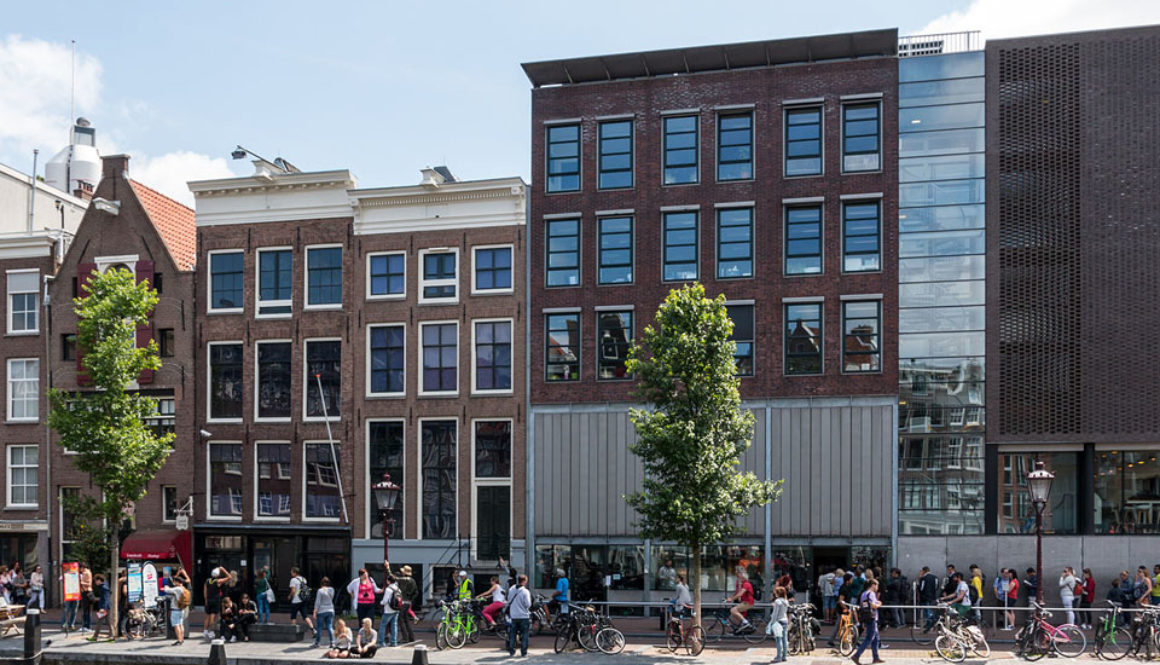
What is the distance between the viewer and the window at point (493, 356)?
37000mm

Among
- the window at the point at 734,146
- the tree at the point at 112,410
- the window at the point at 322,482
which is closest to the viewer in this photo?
the tree at the point at 112,410

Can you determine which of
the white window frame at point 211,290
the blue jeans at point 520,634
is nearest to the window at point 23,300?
the white window frame at point 211,290

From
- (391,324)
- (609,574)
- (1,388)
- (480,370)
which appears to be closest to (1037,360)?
(609,574)

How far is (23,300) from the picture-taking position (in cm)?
4162

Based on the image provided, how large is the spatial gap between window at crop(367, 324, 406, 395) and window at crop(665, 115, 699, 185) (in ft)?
33.9

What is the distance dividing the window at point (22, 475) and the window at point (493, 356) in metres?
17.1

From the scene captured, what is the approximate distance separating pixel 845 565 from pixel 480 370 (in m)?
Answer: 13.1

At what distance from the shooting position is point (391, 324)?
1492 inches

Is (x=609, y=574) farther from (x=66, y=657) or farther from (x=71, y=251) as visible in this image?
(x=71, y=251)

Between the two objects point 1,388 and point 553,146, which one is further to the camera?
point 1,388

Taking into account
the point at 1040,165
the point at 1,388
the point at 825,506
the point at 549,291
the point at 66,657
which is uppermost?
the point at 1040,165

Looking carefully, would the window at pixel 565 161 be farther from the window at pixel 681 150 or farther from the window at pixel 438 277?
the window at pixel 438 277

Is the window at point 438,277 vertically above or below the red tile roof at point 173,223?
below

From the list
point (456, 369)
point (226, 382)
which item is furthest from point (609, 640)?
point (226, 382)
